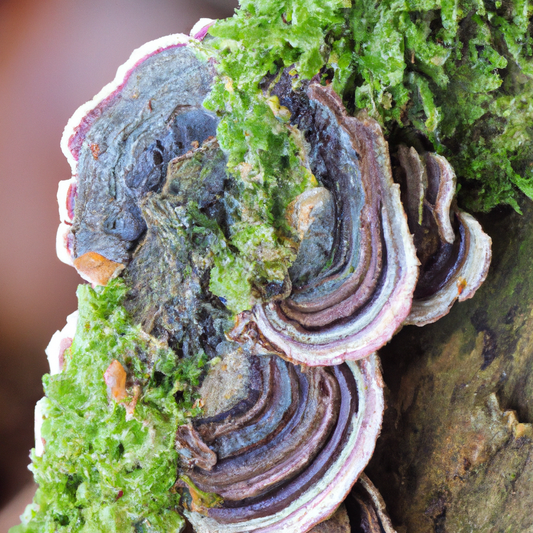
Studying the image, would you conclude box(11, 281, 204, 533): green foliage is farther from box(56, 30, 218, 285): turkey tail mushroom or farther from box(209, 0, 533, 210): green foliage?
box(209, 0, 533, 210): green foliage

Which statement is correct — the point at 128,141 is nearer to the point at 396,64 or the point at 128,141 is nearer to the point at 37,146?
the point at 37,146

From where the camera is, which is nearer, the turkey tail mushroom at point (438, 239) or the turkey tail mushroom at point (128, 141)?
the turkey tail mushroom at point (438, 239)

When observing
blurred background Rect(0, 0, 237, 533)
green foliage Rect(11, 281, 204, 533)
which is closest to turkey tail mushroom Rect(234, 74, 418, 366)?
green foliage Rect(11, 281, 204, 533)

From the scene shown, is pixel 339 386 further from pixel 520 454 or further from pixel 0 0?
pixel 0 0

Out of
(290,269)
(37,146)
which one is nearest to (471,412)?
(290,269)

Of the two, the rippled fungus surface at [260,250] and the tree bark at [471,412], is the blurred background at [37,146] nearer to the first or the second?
the rippled fungus surface at [260,250]

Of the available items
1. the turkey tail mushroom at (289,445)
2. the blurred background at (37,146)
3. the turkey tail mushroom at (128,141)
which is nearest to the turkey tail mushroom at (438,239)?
the turkey tail mushroom at (289,445)

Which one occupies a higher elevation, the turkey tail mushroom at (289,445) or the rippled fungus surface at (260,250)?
the rippled fungus surface at (260,250)
